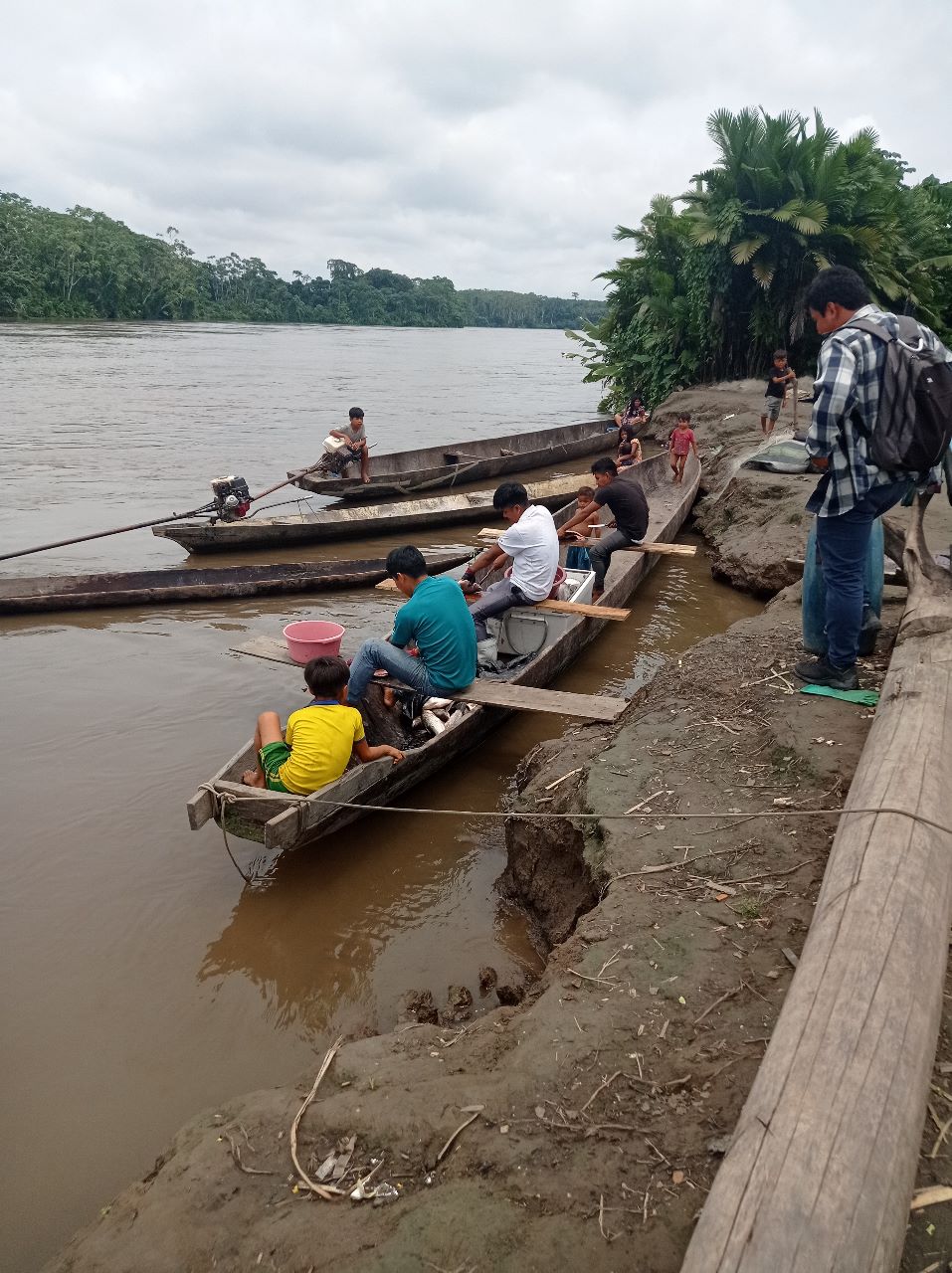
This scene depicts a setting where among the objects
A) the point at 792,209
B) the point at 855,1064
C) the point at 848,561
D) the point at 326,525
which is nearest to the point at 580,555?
the point at 326,525

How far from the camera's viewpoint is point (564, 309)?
143375mm

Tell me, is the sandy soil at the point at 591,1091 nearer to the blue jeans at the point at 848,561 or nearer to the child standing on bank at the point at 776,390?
the blue jeans at the point at 848,561

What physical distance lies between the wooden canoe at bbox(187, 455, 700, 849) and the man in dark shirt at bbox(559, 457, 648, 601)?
909mm

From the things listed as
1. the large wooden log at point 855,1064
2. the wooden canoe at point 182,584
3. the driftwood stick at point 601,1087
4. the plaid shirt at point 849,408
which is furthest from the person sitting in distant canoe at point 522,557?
the driftwood stick at point 601,1087

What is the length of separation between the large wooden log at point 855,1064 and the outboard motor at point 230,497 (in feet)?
29.7

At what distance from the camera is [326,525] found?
1123cm

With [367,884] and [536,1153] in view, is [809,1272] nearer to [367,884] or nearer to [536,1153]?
[536,1153]

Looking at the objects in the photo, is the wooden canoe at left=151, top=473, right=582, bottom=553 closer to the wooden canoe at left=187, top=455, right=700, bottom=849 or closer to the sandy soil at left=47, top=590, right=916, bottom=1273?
the wooden canoe at left=187, top=455, right=700, bottom=849

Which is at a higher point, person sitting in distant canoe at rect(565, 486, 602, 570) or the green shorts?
person sitting in distant canoe at rect(565, 486, 602, 570)

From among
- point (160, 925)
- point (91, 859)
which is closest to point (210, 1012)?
point (160, 925)

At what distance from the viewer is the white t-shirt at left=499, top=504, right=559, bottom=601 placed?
660cm

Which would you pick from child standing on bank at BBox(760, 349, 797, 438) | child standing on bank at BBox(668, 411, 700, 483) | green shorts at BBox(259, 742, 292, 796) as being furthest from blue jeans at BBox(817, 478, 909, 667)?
child standing on bank at BBox(760, 349, 797, 438)

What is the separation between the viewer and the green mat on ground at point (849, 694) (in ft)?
13.3

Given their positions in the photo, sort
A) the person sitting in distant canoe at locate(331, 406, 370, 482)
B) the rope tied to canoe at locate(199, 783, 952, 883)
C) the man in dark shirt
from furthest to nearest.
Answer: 1. the person sitting in distant canoe at locate(331, 406, 370, 482)
2. the man in dark shirt
3. the rope tied to canoe at locate(199, 783, 952, 883)
